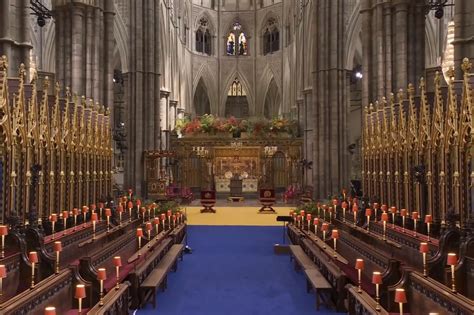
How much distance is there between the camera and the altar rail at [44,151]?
32.3ft

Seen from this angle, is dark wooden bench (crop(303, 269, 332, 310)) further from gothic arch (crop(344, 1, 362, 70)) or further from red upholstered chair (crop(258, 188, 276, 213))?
gothic arch (crop(344, 1, 362, 70))

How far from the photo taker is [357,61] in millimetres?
40469

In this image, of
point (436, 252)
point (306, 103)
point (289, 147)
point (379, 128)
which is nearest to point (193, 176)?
point (289, 147)

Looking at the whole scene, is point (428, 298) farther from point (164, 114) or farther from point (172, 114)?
point (172, 114)

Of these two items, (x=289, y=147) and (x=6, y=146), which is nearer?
(x=6, y=146)

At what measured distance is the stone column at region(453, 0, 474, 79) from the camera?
37.9 ft

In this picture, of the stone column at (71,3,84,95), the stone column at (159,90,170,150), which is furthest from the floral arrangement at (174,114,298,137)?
the stone column at (71,3,84,95)

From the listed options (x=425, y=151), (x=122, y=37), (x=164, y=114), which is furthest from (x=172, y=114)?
(x=425, y=151)

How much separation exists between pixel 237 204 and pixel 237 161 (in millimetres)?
7277

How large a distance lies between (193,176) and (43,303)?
3263 cm

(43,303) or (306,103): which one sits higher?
(306,103)

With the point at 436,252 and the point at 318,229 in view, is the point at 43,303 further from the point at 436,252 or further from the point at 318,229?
the point at 318,229

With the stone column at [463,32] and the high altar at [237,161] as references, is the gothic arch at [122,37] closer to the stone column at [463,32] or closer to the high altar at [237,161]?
the high altar at [237,161]

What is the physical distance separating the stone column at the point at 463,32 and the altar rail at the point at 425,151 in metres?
0.86
